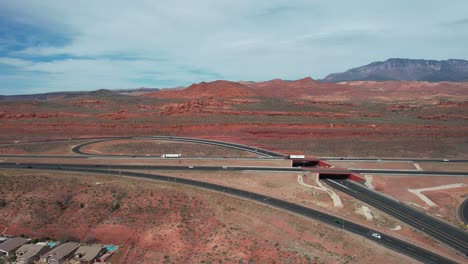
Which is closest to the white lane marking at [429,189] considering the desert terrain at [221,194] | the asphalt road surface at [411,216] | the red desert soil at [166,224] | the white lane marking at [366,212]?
the desert terrain at [221,194]

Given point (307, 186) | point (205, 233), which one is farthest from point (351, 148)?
point (205, 233)

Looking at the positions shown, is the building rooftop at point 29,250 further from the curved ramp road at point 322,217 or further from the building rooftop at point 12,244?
the curved ramp road at point 322,217

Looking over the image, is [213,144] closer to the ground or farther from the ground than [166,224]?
farther from the ground

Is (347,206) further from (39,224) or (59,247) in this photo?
(39,224)

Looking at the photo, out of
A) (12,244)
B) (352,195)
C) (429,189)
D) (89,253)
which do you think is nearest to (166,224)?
(89,253)

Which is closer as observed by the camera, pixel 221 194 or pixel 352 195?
pixel 221 194

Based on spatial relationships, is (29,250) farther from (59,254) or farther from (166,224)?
(166,224)

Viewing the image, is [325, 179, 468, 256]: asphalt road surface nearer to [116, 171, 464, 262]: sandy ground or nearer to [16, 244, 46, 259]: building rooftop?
[116, 171, 464, 262]: sandy ground

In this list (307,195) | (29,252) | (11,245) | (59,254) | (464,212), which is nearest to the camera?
(59,254)
